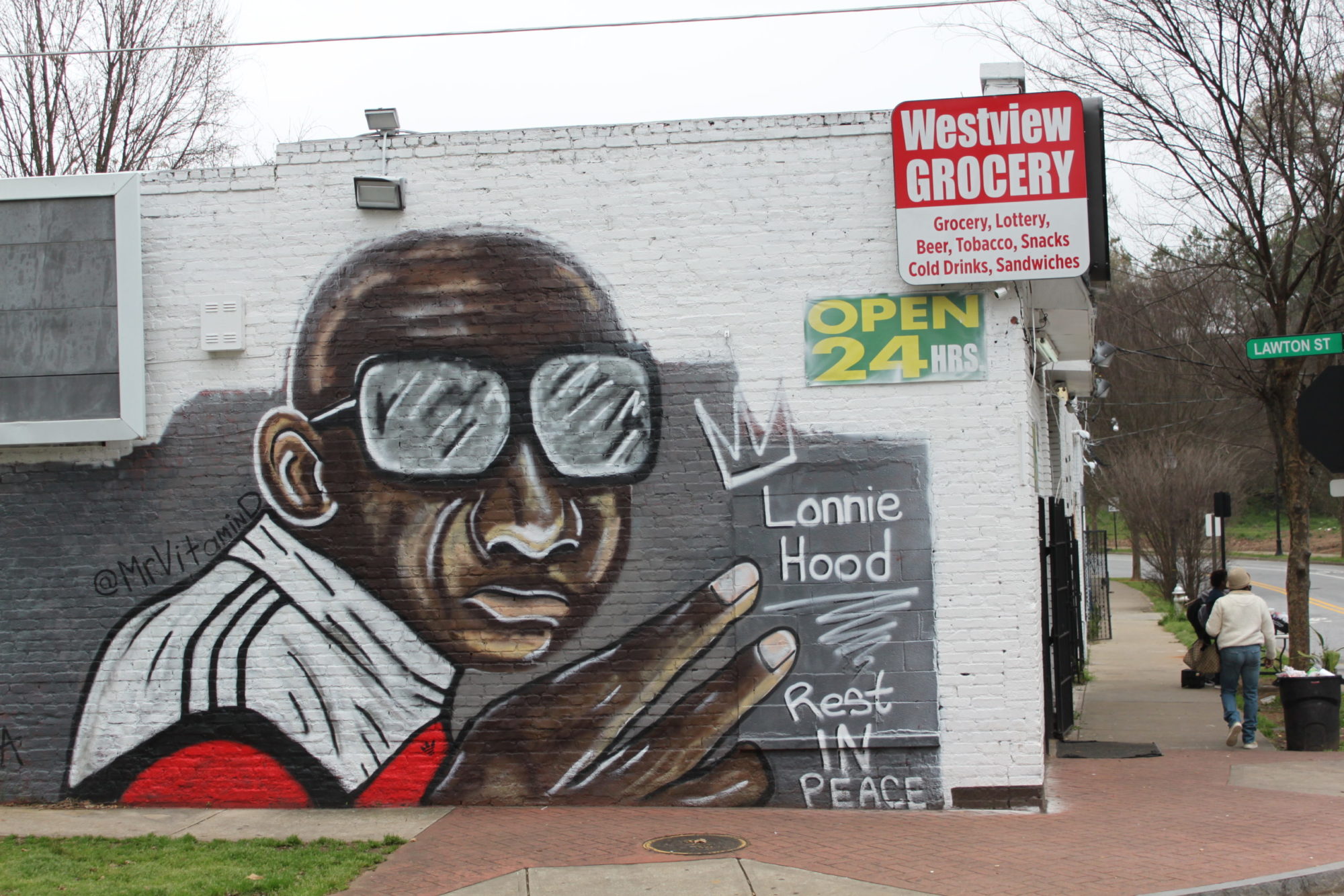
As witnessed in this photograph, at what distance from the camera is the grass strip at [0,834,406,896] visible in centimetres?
680

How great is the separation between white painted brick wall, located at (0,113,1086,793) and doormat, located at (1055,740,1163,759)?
2831mm

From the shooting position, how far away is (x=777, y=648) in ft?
28.8

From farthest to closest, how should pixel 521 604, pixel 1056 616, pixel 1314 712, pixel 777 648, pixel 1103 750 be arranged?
pixel 1056 616
pixel 1314 712
pixel 1103 750
pixel 521 604
pixel 777 648

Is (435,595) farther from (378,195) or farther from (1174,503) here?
(1174,503)

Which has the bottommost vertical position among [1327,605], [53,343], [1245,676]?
[1327,605]

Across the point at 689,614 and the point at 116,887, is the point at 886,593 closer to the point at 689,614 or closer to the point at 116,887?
the point at 689,614

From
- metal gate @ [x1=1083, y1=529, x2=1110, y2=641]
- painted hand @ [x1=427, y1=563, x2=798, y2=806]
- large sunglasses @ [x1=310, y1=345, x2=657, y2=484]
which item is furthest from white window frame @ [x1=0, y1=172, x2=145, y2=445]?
metal gate @ [x1=1083, y1=529, x2=1110, y2=641]

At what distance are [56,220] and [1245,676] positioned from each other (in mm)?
10917

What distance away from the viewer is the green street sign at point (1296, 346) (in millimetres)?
10891

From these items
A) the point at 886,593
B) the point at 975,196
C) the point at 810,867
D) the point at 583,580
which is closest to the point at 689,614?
the point at 583,580

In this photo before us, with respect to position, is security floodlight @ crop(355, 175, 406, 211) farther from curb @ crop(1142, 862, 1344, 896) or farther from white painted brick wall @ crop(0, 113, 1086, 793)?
curb @ crop(1142, 862, 1344, 896)

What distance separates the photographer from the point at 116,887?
678 cm

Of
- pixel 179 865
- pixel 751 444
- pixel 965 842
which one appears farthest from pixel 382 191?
pixel 965 842

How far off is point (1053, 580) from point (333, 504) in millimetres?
6768
